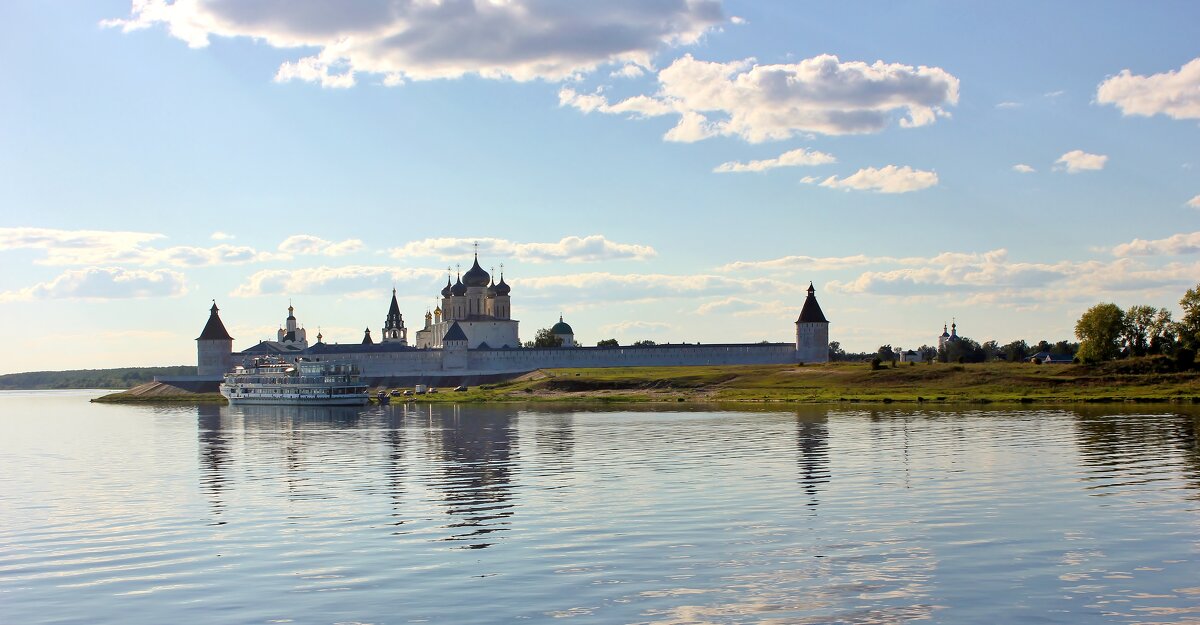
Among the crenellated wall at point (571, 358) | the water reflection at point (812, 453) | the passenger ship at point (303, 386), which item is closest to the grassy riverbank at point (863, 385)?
the passenger ship at point (303, 386)

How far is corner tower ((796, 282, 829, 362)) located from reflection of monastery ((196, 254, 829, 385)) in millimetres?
86

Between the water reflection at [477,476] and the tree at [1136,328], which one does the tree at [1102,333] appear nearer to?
the tree at [1136,328]

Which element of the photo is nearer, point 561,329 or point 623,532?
point 623,532

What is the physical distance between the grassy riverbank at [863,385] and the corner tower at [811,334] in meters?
16.0

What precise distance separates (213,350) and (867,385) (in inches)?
2736

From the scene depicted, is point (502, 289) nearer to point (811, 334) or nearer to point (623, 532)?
point (811, 334)

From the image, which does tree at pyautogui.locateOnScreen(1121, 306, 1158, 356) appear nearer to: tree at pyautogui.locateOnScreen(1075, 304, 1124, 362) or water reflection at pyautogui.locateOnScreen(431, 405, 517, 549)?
tree at pyautogui.locateOnScreen(1075, 304, 1124, 362)

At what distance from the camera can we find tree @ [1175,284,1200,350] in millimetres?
69500

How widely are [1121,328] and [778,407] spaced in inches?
1167

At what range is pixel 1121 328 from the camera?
7806 cm

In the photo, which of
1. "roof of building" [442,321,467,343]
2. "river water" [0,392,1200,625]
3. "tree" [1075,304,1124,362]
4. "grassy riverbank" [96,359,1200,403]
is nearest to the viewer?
"river water" [0,392,1200,625]

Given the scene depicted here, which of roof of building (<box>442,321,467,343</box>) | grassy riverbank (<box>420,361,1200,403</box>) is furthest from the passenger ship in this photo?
roof of building (<box>442,321,467,343</box>)

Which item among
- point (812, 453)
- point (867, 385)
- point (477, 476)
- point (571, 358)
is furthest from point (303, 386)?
point (477, 476)

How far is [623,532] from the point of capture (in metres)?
18.8
